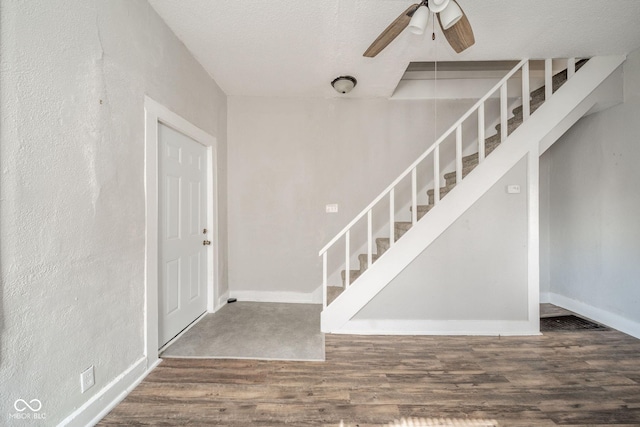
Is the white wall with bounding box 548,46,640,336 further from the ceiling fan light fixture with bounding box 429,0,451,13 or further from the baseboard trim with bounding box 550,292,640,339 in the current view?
the ceiling fan light fixture with bounding box 429,0,451,13

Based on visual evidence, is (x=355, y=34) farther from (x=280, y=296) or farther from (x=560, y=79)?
(x=280, y=296)

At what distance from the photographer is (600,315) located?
2732 mm

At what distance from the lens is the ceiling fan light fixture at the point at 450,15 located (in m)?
1.51

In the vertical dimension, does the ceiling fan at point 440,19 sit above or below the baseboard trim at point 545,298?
above

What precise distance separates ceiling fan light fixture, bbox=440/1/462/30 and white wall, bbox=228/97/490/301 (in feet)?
5.92

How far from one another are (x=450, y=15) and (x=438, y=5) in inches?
3.8

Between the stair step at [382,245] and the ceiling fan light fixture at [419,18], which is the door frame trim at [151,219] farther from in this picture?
the stair step at [382,245]

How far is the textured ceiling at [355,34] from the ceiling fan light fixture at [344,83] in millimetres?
63

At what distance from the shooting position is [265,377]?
6.07 ft

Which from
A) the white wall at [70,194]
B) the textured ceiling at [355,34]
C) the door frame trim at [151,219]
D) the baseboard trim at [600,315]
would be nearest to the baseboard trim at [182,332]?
the door frame trim at [151,219]

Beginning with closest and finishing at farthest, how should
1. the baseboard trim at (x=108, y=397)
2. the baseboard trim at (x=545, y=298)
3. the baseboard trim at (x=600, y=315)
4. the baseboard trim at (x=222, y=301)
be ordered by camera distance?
the baseboard trim at (x=108, y=397), the baseboard trim at (x=600, y=315), the baseboard trim at (x=222, y=301), the baseboard trim at (x=545, y=298)

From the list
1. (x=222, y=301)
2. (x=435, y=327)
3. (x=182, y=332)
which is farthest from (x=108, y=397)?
(x=435, y=327)

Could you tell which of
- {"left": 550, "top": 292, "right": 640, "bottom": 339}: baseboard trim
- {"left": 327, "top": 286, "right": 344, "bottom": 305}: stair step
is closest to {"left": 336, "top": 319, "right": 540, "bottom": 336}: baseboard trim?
{"left": 327, "top": 286, "right": 344, "bottom": 305}: stair step

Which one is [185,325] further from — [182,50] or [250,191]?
[182,50]
